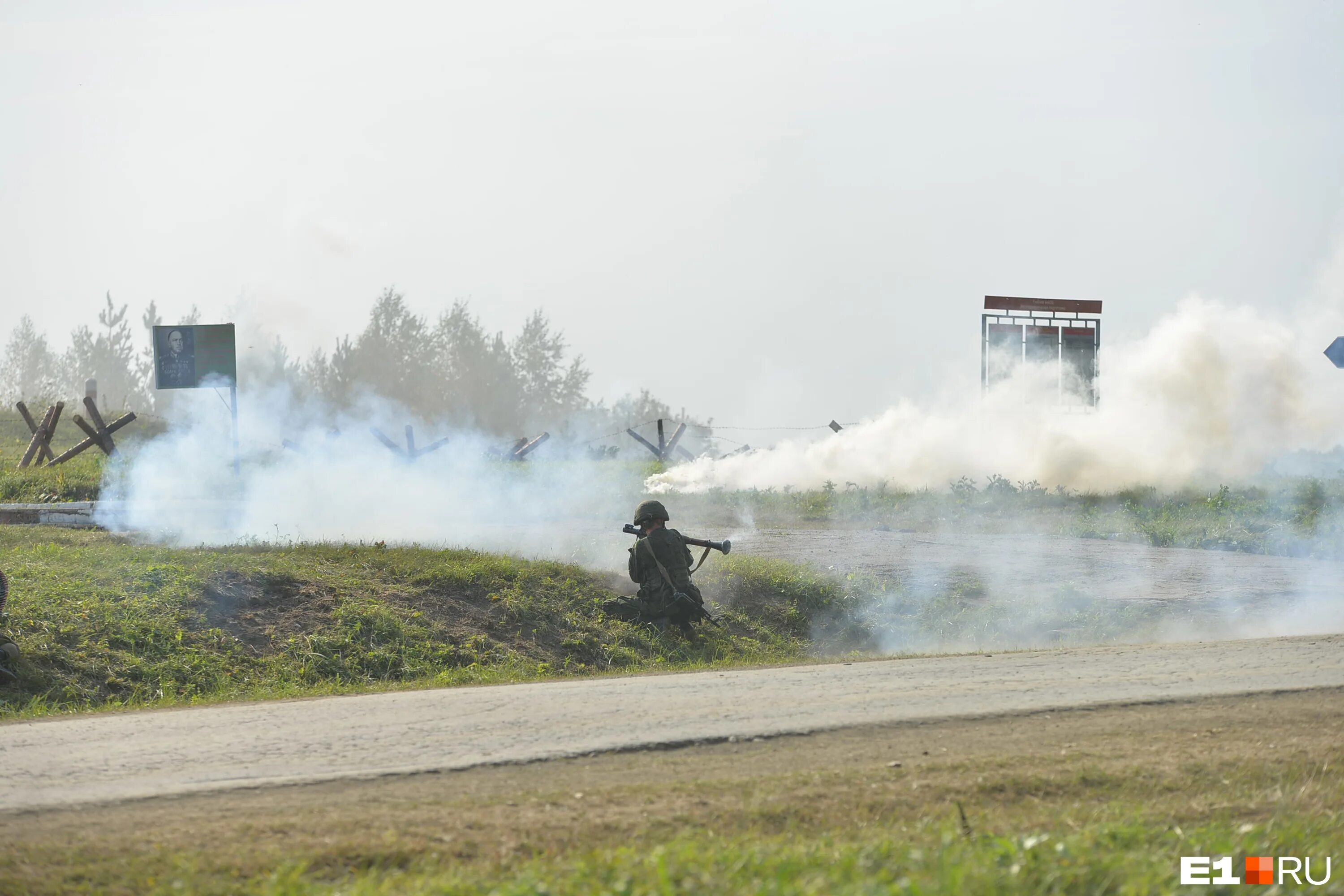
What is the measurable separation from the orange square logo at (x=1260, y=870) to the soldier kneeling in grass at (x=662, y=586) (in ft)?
29.1

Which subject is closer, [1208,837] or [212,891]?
[212,891]

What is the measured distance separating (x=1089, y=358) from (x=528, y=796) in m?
26.2

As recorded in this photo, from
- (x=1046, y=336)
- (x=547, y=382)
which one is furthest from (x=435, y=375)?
(x=1046, y=336)

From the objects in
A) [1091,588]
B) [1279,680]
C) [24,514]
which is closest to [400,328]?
[24,514]

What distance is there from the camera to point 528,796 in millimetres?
6285

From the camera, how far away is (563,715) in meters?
8.48

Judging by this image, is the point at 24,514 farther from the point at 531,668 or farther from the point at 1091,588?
the point at 1091,588

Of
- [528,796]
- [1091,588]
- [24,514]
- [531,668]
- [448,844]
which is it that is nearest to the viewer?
[448,844]

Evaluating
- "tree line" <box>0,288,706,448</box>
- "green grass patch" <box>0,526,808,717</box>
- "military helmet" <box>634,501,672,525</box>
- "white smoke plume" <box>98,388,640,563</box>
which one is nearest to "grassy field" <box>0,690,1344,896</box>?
"green grass patch" <box>0,526,808,717</box>

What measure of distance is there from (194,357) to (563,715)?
16.2 m

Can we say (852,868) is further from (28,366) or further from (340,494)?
(28,366)

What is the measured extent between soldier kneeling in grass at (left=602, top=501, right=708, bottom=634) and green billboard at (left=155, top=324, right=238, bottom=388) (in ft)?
35.2

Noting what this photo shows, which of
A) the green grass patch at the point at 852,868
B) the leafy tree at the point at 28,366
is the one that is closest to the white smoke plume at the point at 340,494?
the green grass patch at the point at 852,868

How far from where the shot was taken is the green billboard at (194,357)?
22.3 metres
